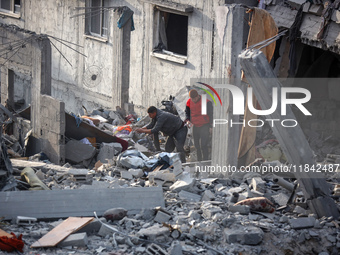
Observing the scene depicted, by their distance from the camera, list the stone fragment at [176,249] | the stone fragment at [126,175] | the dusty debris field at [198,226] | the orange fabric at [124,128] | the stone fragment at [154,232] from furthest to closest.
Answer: the orange fabric at [124,128], the stone fragment at [126,175], the stone fragment at [154,232], the dusty debris field at [198,226], the stone fragment at [176,249]

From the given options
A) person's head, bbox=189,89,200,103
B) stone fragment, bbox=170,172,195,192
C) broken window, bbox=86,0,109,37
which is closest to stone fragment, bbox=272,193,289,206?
stone fragment, bbox=170,172,195,192

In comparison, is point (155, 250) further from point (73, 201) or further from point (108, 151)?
point (108, 151)

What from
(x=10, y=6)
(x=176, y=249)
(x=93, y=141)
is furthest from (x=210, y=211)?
(x=10, y=6)

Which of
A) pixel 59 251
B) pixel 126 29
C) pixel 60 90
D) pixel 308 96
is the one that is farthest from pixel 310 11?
pixel 60 90

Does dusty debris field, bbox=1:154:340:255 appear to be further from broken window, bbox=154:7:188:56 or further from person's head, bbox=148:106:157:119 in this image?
broken window, bbox=154:7:188:56

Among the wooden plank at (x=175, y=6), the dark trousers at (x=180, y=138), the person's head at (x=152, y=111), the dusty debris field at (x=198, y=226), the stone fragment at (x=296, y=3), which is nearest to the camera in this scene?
the dusty debris field at (x=198, y=226)

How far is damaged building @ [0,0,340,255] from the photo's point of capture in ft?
27.1

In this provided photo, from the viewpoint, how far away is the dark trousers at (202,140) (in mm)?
12703

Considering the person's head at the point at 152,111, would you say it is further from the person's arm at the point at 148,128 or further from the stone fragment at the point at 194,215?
the stone fragment at the point at 194,215

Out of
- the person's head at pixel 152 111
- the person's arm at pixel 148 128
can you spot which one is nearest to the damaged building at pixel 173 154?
the person's arm at pixel 148 128

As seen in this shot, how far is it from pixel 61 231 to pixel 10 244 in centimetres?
75

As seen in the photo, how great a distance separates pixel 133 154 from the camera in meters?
11.6

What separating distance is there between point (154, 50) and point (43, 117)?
462cm

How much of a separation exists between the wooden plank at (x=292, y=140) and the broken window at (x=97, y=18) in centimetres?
978
